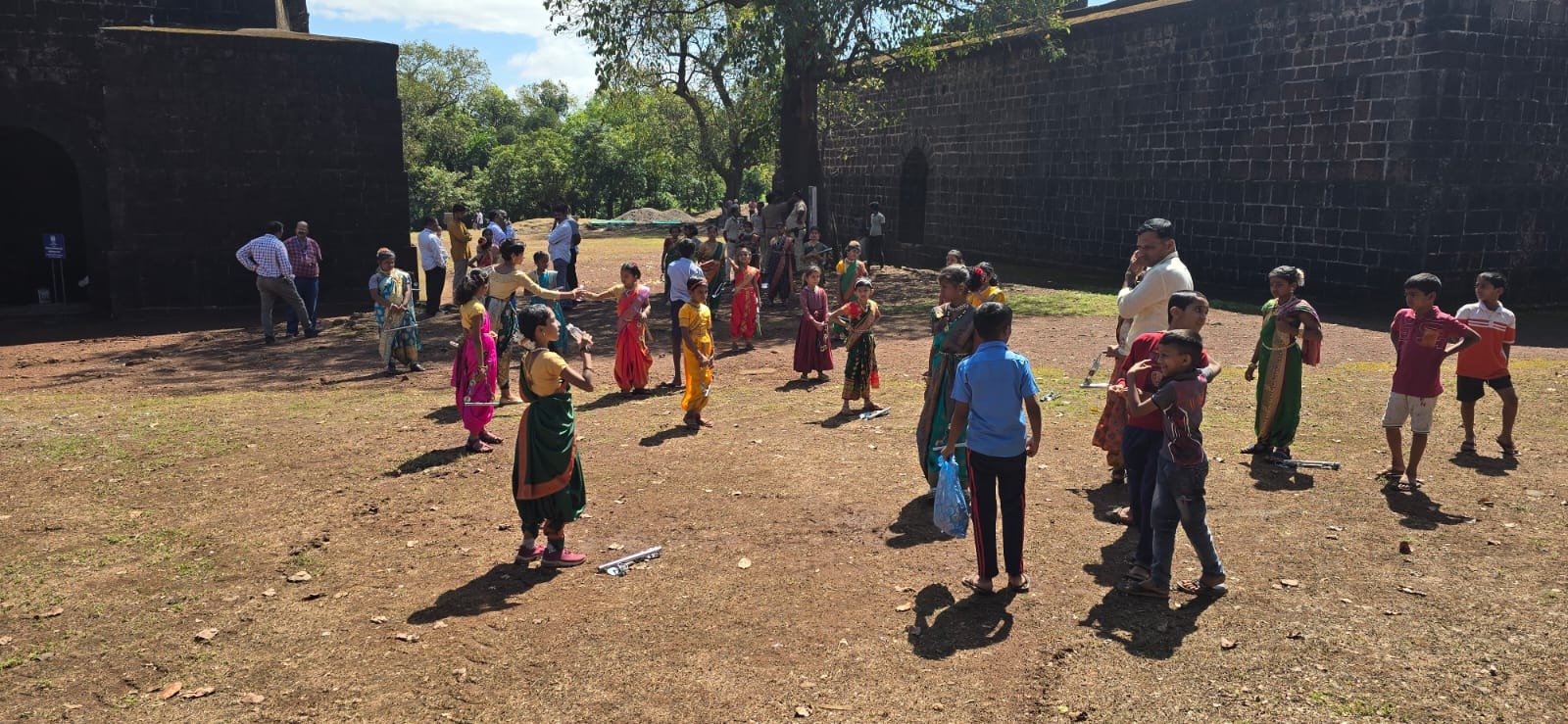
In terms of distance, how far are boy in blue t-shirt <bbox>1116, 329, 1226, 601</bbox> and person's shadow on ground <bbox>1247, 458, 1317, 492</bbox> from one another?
228 centimetres

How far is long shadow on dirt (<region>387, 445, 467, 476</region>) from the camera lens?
8.52 metres

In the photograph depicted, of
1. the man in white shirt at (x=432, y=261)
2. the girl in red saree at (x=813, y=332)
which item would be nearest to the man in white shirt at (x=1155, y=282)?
the girl in red saree at (x=813, y=332)

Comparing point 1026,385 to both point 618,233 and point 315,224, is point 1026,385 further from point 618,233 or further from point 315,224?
point 618,233

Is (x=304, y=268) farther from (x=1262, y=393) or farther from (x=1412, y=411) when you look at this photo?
(x=1412, y=411)

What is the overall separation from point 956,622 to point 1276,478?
360 cm

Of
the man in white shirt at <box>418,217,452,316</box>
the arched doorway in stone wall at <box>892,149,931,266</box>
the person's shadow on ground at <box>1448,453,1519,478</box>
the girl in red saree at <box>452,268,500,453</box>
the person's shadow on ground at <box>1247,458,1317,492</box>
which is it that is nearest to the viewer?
the person's shadow on ground at <box>1247,458,1317,492</box>

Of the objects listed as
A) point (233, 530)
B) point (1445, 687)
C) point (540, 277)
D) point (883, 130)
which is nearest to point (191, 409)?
point (540, 277)

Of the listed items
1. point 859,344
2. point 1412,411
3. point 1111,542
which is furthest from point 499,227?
point 1412,411

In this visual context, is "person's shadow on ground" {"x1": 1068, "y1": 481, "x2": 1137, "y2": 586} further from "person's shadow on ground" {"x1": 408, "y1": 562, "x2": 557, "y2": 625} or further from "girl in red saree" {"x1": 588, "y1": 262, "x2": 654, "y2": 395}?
"girl in red saree" {"x1": 588, "y1": 262, "x2": 654, "y2": 395}

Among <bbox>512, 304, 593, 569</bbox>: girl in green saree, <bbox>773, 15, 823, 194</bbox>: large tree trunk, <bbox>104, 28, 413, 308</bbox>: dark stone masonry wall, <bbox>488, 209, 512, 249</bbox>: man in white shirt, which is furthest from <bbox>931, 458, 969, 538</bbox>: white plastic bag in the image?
<bbox>773, 15, 823, 194</bbox>: large tree trunk

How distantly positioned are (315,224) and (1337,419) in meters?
15.8

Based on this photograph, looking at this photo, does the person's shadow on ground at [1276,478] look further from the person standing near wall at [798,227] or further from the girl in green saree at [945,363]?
the person standing near wall at [798,227]

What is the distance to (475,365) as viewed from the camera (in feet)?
29.8

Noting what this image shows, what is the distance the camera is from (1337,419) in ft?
31.7
